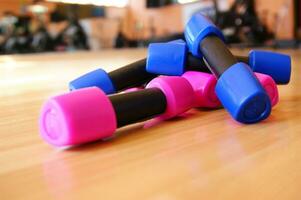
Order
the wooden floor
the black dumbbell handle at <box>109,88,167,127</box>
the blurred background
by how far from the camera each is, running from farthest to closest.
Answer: the blurred background → the black dumbbell handle at <box>109,88,167,127</box> → the wooden floor

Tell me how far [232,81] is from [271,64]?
0.59 ft

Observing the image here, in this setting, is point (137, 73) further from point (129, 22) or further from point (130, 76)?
point (129, 22)

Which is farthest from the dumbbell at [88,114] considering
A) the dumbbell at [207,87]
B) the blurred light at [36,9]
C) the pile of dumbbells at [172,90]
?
the blurred light at [36,9]

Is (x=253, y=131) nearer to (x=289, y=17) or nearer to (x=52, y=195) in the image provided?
(x=52, y=195)

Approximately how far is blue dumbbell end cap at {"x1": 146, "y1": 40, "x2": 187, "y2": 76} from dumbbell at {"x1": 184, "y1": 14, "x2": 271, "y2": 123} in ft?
0.12

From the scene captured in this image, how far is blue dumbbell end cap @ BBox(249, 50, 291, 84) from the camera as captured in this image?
1.78 feet

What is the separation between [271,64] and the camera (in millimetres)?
548

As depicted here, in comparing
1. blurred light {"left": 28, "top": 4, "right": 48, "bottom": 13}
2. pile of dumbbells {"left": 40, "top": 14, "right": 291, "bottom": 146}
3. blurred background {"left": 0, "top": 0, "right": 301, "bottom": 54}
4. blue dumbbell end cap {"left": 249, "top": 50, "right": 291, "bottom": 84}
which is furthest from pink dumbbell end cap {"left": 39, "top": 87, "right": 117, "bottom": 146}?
blurred light {"left": 28, "top": 4, "right": 48, "bottom": 13}

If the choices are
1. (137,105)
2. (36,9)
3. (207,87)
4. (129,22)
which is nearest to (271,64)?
(207,87)

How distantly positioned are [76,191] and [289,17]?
14.3 feet

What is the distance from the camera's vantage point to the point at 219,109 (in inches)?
20.4

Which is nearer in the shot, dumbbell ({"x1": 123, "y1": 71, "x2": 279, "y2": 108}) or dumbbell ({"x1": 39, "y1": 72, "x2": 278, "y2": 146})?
dumbbell ({"x1": 39, "y1": 72, "x2": 278, "y2": 146})

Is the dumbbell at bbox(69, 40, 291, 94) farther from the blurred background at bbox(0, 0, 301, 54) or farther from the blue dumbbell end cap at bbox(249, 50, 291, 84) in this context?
the blurred background at bbox(0, 0, 301, 54)

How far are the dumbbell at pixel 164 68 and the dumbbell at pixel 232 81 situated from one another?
0.04 meters
